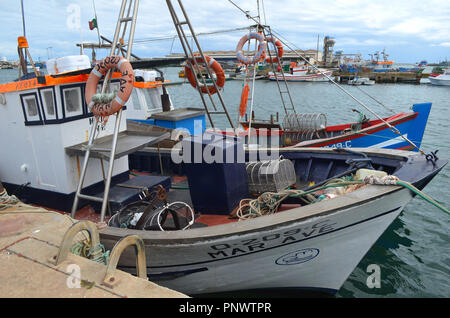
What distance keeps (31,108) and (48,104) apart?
439 mm

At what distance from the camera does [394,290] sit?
6.17 m

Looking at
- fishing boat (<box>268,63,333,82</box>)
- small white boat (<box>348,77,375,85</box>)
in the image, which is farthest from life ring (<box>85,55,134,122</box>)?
fishing boat (<box>268,63,333,82</box>)

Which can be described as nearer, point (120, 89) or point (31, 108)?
point (120, 89)

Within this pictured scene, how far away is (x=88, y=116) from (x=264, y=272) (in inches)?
171

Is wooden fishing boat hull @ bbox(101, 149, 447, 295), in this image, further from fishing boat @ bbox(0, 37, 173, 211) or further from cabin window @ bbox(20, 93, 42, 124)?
cabin window @ bbox(20, 93, 42, 124)

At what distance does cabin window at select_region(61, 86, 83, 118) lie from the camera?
5.77 metres

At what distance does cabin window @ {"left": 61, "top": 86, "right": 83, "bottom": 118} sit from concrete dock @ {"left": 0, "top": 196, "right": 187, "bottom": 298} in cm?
246

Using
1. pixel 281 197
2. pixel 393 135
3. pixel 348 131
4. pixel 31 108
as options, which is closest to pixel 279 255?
pixel 281 197

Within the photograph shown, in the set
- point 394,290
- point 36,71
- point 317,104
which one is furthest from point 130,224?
point 317,104

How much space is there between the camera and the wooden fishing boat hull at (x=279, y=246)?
163 inches

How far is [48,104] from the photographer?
5.75m

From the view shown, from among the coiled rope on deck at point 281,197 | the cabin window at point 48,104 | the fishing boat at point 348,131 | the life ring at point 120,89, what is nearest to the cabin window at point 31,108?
the cabin window at point 48,104

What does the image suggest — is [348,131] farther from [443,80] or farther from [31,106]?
[443,80]
